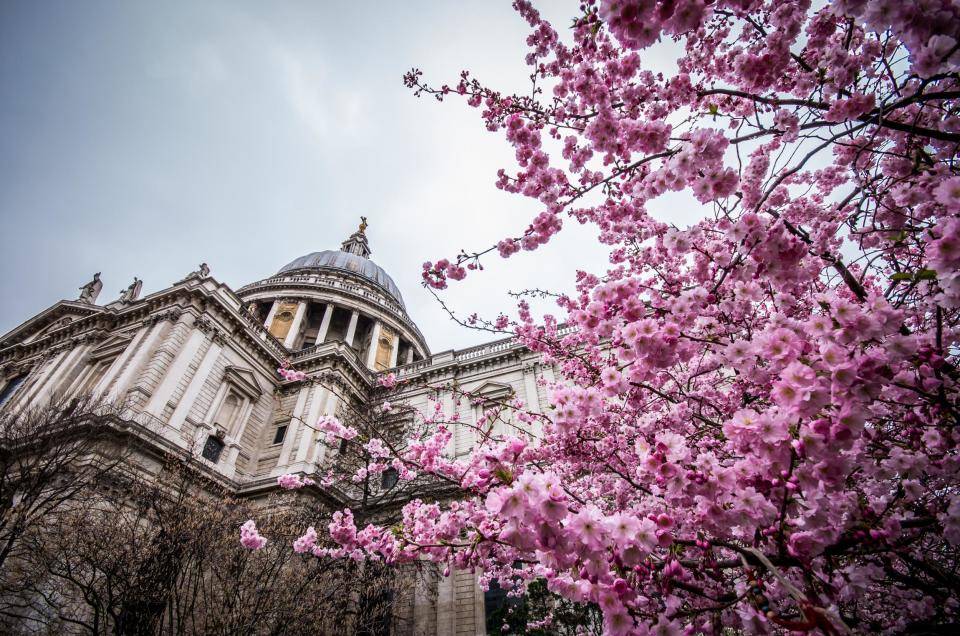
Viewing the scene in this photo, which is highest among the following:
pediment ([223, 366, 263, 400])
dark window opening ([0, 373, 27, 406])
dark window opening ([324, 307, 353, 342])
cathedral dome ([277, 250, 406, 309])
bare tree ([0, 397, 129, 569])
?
cathedral dome ([277, 250, 406, 309])

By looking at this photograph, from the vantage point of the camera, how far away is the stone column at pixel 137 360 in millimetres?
14250

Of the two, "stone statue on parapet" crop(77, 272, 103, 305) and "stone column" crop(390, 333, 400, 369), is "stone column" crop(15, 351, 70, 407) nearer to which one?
"stone statue on parapet" crop(77, 272, 103, 305)

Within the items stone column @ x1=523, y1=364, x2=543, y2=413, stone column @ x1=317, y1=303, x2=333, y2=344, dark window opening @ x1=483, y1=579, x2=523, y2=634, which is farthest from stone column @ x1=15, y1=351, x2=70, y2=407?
stone column @ x1=523, y1=364, x2=543, y2=413

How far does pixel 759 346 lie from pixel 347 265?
38.2m

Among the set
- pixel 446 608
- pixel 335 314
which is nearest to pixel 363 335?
pixel 335 314

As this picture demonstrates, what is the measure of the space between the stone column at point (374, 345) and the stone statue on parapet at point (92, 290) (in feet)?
50.4

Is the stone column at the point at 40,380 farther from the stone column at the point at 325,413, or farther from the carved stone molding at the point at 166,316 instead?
the stone column at the point at 325,413

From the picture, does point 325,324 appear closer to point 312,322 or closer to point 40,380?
point 312,322

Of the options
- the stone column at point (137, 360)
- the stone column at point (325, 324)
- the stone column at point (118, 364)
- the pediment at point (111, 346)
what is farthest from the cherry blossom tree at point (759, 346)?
the stone column at point (325, 324)

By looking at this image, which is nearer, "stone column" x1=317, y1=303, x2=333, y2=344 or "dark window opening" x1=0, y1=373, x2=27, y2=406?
"dark window opening" x1=0, y1=373, x2=27, y2=406

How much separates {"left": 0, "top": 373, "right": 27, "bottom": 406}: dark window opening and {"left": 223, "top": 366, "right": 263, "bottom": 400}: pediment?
11.2m

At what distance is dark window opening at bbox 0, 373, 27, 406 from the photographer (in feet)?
65.4

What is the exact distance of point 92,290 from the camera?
78.5 ft

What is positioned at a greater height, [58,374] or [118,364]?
[58,374]
